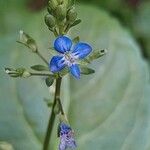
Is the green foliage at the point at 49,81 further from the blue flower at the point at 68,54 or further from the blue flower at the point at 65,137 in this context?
the blue flower at the point at 65,137

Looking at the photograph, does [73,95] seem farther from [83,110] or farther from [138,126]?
[138,126]

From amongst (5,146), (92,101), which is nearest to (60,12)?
(5,146)

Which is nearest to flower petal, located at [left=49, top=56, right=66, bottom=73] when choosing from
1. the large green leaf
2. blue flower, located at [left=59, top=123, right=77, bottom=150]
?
blue flower, located at [left=59, top=123, right=77, bottom=150]

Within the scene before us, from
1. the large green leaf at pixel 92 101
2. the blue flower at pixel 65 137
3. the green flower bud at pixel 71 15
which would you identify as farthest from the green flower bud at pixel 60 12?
the large green leaf at pixel 92 101

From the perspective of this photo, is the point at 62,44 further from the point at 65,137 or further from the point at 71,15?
the point at 65,137

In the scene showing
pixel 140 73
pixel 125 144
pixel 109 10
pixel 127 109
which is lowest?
pixel 125 144

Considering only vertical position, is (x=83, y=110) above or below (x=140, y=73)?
below

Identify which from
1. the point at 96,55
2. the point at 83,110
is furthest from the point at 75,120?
the point at 96,55

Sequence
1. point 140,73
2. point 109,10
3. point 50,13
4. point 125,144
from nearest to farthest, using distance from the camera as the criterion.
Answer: point 50,13 < point 125,144 < point 140,73 < point 109,10

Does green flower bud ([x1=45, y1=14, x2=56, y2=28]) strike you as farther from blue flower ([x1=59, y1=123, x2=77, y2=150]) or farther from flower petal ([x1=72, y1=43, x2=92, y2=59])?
blue flower ([x1=59, y1=123, x2=77, y2=150])
